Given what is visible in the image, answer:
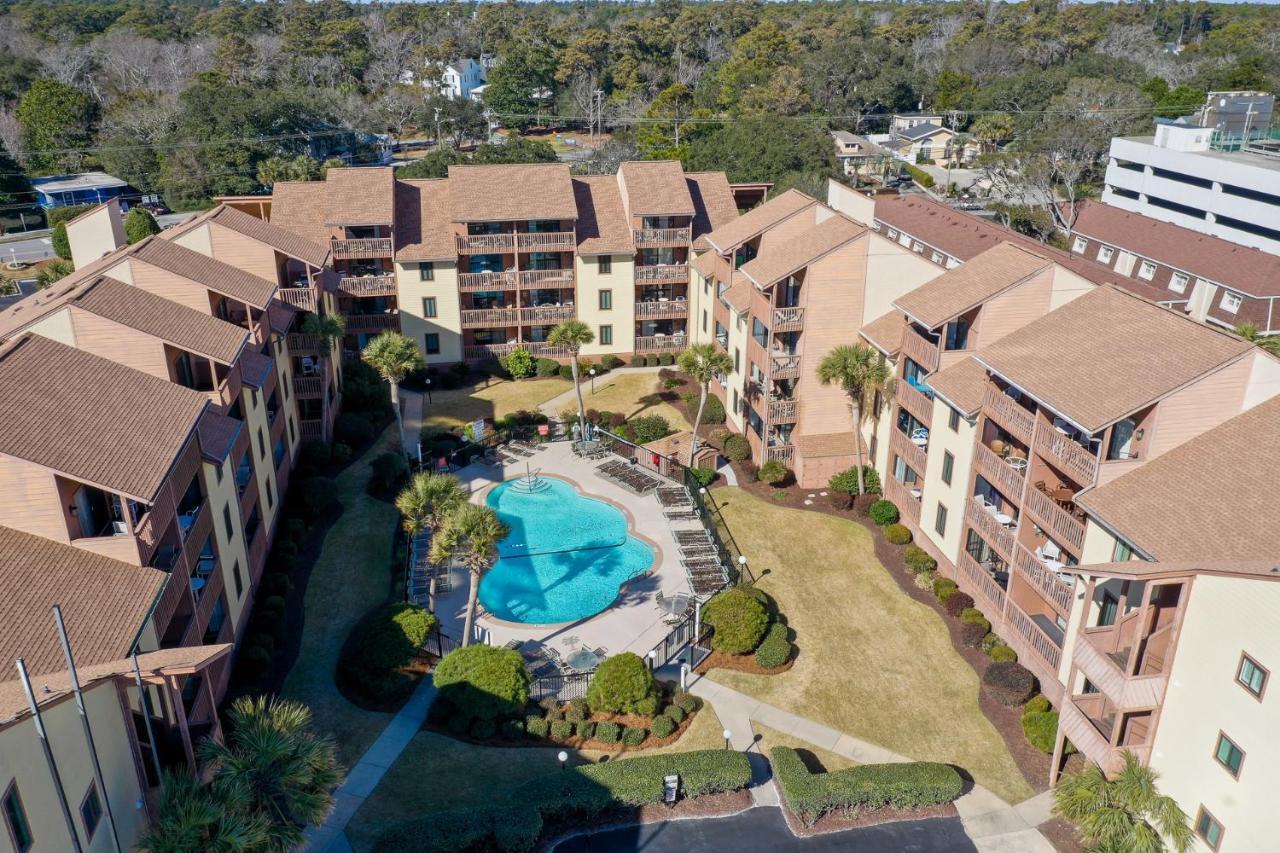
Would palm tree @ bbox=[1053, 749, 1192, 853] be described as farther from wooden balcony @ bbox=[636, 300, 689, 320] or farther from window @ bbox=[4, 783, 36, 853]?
wooden balcony @ bbox=[636, 300, 689, 320]

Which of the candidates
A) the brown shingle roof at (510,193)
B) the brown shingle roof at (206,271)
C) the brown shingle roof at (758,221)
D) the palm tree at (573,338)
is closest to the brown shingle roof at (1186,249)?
the brown shingle roof at (758,221)

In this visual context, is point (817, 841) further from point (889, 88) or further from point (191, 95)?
point (889, 88)

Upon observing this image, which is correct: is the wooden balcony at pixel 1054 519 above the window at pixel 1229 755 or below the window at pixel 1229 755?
above

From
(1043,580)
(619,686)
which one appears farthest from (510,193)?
(1043,580)

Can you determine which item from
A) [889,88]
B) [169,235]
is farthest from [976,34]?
[169,235]

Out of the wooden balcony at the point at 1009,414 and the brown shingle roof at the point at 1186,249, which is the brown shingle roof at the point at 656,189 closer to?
the wooden balcony at the point at 1009,414

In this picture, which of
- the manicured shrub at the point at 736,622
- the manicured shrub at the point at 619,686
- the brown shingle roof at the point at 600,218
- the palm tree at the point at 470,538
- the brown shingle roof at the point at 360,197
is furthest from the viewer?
the brown shingle roof at the point at 600,218

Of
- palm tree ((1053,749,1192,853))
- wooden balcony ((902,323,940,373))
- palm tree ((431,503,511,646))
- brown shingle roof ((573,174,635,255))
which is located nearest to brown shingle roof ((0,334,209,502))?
palm tree ((431,503,511,646))
